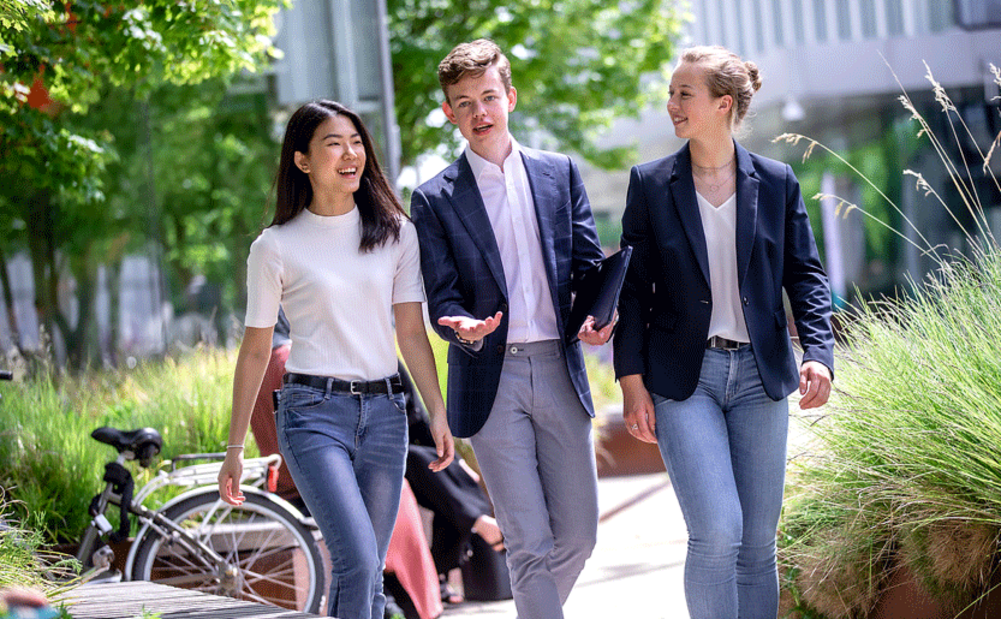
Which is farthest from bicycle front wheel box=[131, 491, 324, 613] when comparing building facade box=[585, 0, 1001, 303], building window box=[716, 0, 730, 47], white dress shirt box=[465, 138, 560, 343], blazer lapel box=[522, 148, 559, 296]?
building window box=[716, 0, 730, 47]

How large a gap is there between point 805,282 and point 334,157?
158 centimetres

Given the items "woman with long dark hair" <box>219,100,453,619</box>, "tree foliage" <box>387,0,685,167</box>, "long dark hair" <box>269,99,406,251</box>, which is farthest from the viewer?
"tree foliage" <box>387,0,685,167</box>

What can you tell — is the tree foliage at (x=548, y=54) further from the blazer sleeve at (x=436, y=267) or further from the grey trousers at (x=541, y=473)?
the grey trousers at (x=541, y=473)

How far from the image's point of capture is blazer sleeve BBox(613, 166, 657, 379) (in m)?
3.46

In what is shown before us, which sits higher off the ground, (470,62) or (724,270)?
(470,62)

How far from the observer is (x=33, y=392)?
6129 mm

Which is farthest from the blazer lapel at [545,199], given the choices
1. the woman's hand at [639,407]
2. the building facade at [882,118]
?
the building facade at [882,118]

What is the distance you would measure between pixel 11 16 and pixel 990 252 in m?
3.68

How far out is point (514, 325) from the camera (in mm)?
3578

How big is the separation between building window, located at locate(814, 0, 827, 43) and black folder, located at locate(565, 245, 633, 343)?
29214 mm

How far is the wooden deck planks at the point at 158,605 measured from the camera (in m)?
2.91

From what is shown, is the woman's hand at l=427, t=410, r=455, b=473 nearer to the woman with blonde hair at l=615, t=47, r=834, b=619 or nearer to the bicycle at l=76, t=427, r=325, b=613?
the woman with blonde hair at l=615, t=47, r=834, b=619

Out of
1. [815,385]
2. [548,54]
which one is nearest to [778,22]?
[548,54]

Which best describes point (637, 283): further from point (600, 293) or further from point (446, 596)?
point (446, 596)
